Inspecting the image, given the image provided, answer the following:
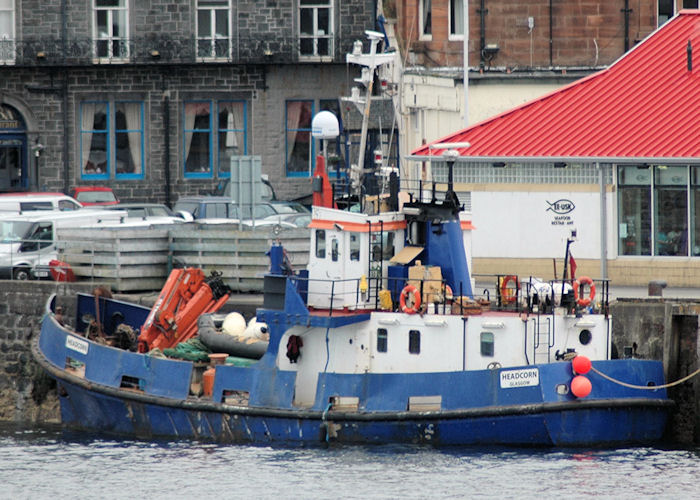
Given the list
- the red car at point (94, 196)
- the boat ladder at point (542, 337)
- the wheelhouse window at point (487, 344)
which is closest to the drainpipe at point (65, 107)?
the red car at point (94, 196)

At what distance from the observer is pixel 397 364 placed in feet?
86.2

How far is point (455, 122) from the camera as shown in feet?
128

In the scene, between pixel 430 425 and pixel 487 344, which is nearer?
pixel 430 425

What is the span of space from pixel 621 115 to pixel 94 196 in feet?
54.0

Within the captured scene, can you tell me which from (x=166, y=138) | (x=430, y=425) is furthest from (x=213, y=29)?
(x=430, y=425)

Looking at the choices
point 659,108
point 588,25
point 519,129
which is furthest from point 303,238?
point 588,25

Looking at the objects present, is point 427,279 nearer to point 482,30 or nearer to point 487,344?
point 487,344

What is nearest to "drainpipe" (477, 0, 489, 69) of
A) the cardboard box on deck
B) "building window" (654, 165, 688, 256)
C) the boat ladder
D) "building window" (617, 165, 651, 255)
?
→ "building window" (617, 165, 651, 255)

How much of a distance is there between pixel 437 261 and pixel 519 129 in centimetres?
860

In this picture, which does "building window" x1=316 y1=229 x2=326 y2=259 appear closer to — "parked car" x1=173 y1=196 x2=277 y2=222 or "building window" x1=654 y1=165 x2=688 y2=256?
"building window" x1=654 y1=165 x2=688 y2=256

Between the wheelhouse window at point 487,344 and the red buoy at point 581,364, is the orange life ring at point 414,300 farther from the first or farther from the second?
the red buoy at point 581,364

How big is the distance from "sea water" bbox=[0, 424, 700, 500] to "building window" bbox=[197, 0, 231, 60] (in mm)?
23587

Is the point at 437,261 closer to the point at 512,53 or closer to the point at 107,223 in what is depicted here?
the point at 107,223

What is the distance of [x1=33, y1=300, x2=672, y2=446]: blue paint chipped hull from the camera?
83.0 feet
